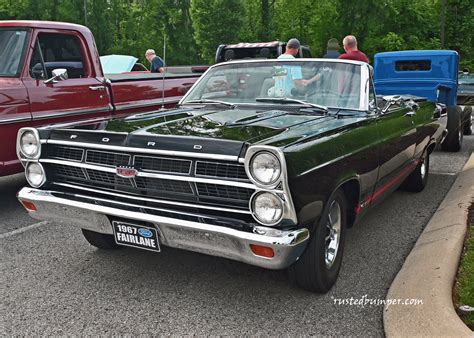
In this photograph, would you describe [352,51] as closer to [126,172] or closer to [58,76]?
[58,76]

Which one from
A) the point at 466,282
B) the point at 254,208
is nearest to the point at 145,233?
the point at 254,208

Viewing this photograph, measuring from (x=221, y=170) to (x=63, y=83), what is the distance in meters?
3.82

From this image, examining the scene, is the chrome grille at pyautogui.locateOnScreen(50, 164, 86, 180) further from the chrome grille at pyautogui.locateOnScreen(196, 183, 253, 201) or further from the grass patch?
the grass patch

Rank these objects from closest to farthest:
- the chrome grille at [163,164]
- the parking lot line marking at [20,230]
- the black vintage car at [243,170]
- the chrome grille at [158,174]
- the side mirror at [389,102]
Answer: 1. the black vintage car at [243,170]
2. the chrome grille at [158,174]
3. the chrome grille at [163,164]
4. the side mirror at [389,102]
5. the parking lot line marking at [20,230]

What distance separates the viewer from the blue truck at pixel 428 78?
8695 mm

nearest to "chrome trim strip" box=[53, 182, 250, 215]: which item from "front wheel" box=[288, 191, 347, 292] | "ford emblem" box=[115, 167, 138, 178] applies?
"ford emblem" box=[115, 167, 138, 178]

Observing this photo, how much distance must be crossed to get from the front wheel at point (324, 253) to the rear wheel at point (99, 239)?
5.62 feet

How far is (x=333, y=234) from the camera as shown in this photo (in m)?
3.70

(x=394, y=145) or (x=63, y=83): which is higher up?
(x=63, y=83)

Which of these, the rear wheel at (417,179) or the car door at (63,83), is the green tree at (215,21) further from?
the rear wheel at (417,179)

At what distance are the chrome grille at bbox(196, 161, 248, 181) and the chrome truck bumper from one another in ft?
1.02

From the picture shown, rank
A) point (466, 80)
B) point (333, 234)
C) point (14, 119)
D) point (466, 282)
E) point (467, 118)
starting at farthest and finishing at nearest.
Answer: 1. point (466, 80)
2. point (467, 118)
3. point (14, 119)
4. point (333, 234)
5. point (466, 282)

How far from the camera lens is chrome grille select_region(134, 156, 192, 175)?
3.20 meters

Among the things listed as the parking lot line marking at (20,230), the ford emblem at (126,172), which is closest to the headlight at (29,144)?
the ford emblem at (126,172)
